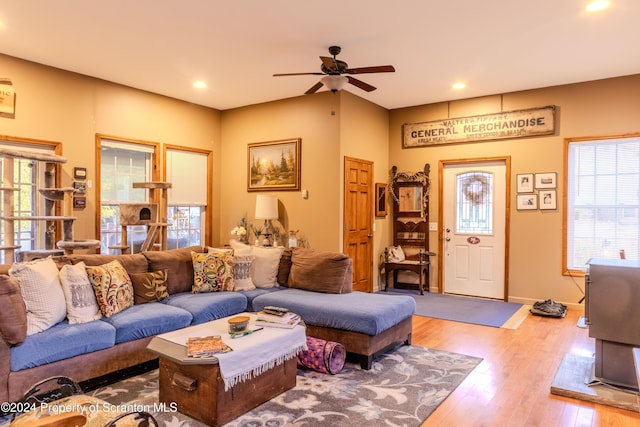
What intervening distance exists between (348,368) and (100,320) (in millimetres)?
1997

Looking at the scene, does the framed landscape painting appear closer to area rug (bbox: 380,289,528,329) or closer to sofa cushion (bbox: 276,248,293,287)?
sofa cushion (bbox: 276,248,293,287)

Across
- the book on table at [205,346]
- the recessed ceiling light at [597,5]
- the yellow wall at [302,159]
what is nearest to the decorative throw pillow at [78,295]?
the book on table at [205,346]

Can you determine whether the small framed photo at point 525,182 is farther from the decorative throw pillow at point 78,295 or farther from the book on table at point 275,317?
the decorative throw pillow at point 78,295

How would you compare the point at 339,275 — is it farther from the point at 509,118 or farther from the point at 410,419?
the point at 509,118

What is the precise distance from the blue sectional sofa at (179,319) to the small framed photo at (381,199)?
2.35 meters

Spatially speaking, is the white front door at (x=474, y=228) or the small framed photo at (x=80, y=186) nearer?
the small framed photo at (x=80, y=186)

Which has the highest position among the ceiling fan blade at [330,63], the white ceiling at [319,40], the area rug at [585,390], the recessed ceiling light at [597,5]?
the recessed ceiling light at [597,5]

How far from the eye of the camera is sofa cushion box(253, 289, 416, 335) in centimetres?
351

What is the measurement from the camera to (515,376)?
339 centimetres

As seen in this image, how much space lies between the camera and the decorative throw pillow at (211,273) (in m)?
4.30

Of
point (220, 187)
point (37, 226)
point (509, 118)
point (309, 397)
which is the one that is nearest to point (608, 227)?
point (509, 118)

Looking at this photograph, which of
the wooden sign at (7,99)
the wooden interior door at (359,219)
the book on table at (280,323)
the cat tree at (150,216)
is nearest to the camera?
the book on table at (280,323)

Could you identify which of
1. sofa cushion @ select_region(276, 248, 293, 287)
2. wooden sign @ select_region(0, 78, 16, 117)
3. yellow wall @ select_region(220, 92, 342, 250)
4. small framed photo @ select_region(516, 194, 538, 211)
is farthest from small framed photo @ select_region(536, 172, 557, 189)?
wooden sign @ select_region(0, 78, 16, 117)

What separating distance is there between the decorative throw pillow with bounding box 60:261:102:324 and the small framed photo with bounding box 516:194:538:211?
5.35 meters
